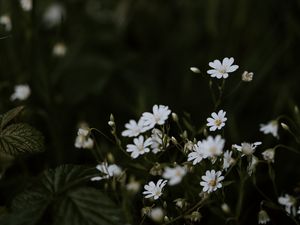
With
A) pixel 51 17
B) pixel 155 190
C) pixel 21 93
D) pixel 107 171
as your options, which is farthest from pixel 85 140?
pixel 51 17

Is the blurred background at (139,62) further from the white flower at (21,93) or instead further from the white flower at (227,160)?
the white flower at (227,160)

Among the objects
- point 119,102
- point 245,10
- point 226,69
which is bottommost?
point 119,102

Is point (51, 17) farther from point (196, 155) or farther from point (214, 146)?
point (214, 146)

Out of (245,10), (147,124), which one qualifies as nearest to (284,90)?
(245,10)

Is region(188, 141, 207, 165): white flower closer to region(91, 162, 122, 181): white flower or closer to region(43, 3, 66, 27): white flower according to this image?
region(91, 162, 122, 181): white flower

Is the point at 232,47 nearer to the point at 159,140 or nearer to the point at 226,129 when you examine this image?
the point at 226,129
